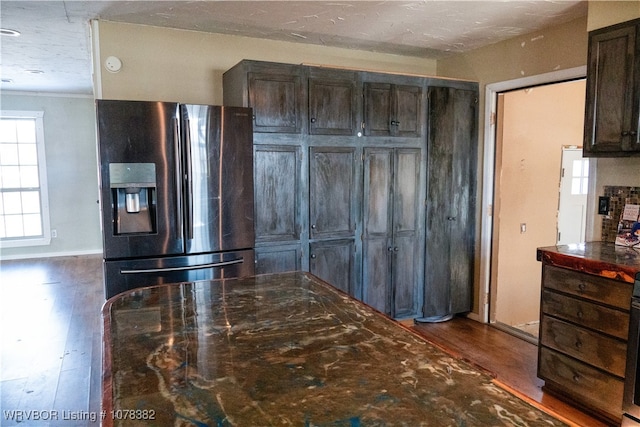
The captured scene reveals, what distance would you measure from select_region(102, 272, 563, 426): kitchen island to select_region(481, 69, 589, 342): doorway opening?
2.80 metres

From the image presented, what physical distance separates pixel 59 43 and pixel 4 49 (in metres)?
0.65

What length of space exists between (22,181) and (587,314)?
7281mm

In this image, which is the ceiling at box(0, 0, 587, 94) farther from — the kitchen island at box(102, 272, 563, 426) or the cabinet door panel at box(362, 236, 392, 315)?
the kitchen island at box(102, 272, 563, 426)

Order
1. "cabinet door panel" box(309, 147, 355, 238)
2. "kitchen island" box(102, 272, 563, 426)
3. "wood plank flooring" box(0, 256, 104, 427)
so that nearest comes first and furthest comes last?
"kitchen island" box(102, 272, 563, 426)
"wood plank flooring" box(0, 256, 104, 427)
"cabinet door panel" box(309, 147, 355, 238)

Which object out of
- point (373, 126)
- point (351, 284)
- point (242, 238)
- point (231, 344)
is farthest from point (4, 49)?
point (231, 344)

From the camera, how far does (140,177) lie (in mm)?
2822

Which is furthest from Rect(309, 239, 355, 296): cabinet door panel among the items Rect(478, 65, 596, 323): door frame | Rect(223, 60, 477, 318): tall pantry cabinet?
Rect(478, 65, 596, 323): door frame

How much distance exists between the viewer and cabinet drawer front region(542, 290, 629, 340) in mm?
2322

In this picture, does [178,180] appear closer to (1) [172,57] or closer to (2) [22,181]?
(1) [172,57]

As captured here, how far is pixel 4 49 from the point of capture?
13.1ft

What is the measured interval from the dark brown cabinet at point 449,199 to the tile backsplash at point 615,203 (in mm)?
1242

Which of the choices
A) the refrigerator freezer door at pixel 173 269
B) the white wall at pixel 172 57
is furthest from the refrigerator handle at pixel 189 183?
the white wall at pixel 172 57

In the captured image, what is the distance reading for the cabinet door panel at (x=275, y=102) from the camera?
3.17m

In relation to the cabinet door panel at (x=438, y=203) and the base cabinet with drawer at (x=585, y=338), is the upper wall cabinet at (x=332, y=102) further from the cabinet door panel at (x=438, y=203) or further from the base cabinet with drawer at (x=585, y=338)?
the base cabinet with drawer at (x=585, y=338)
